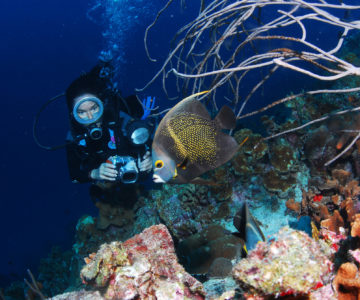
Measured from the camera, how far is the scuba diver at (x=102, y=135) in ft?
11.2

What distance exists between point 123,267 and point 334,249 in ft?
4.93

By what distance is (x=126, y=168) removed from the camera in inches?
130

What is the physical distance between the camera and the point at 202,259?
276cm

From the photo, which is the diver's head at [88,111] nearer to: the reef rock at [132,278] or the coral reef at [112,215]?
the coral reef at [112,215]

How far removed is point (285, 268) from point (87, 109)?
3.84 meters

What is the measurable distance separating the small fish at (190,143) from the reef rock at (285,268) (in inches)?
30.8

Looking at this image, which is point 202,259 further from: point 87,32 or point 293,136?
point 87,32

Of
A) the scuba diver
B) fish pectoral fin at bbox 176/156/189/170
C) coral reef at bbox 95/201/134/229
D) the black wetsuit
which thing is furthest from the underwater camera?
coral reef at bbox 95/201/134/229

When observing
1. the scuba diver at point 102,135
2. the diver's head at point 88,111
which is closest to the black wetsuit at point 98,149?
the scuba diver at point 102,135

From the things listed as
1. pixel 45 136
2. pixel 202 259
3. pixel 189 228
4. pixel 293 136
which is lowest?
pixel 45 136

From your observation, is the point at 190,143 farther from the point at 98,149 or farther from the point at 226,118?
the point at 98,149

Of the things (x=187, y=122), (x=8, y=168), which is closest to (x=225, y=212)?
(x=187, y=122)

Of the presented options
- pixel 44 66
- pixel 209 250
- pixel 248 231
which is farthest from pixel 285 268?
pixel 44 66

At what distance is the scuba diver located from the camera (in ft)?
11.2
